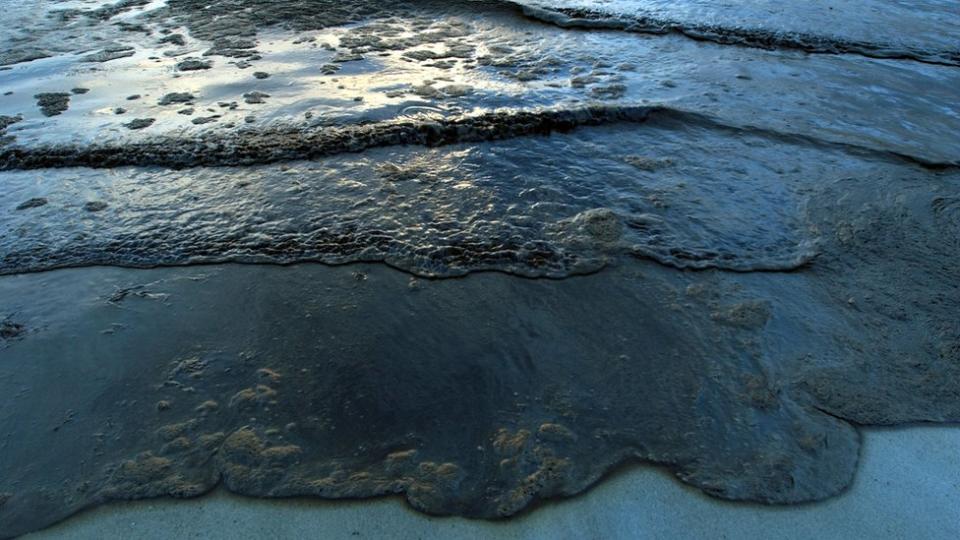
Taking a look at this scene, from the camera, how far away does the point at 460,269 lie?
115 inches

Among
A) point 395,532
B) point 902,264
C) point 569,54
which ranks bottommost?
point 395,532

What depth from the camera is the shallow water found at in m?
2.09

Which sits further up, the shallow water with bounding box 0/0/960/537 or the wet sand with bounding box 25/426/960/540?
the shallow water with bounding box 0/0/960/537

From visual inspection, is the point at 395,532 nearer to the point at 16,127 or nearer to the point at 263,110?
the point at 263,110

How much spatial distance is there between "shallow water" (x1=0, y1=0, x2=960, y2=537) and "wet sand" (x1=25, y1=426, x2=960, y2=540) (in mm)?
58

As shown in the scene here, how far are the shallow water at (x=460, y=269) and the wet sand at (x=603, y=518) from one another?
6cm

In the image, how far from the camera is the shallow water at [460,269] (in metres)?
2.09

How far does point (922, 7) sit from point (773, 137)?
14.1ft

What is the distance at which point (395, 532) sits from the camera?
6.05ft

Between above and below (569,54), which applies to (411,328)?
below

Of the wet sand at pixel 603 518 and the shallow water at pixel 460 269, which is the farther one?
the shallow water at pixel 460 269

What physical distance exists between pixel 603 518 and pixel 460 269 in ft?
4.45

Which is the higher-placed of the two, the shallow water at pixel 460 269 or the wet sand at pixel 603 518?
the shallow water at pixel 460 269

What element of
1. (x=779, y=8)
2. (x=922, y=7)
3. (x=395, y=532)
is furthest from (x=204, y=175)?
(x=922, y=7)
